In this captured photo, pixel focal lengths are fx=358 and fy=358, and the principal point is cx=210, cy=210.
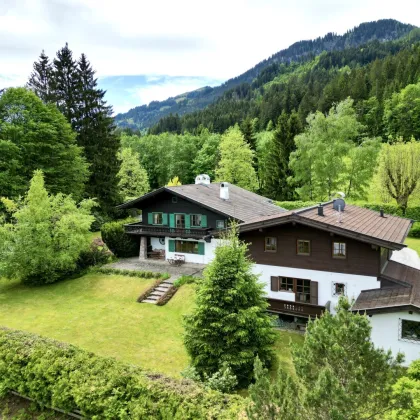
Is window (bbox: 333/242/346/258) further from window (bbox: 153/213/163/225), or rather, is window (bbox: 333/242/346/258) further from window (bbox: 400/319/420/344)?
window (bbox: 153/213/163/225)

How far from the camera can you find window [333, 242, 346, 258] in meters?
18.4

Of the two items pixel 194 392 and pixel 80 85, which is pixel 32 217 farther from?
pixel 80 85

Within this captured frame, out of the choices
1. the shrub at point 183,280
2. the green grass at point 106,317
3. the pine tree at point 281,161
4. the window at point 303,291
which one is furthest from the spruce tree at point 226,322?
the pine tree at point 281,161

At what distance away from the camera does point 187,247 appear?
30.3 metres

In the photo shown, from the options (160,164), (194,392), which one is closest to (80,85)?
(160,164)

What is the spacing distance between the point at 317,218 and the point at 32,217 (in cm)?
2027

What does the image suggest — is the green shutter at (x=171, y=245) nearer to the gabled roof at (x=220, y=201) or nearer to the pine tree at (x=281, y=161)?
the gabled roof at (x=220, y=201)

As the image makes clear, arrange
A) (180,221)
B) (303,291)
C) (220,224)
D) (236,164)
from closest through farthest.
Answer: (303,291)
(220,224)
(180,221)
(236,164)

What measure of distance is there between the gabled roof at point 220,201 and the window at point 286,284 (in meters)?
8.25

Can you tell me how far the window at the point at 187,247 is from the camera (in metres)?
30.0

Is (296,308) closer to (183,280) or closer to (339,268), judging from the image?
(339,268)

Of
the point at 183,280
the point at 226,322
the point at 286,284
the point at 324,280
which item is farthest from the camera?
the point at 183,280

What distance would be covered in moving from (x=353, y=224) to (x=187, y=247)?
15.0 m

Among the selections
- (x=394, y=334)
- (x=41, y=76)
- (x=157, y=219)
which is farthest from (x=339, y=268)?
(x=41, y=76)
